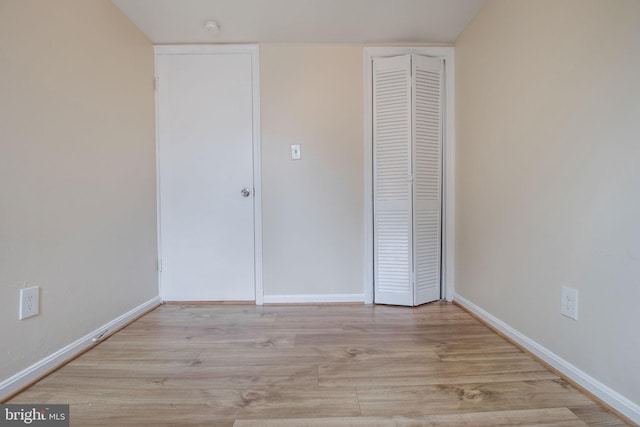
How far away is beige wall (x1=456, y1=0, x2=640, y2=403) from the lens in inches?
37.7

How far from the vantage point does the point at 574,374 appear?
44.5 inches

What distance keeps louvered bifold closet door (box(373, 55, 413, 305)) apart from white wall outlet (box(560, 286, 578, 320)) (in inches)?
36.4

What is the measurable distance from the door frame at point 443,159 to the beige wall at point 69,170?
1681mm

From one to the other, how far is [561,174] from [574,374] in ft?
2.86

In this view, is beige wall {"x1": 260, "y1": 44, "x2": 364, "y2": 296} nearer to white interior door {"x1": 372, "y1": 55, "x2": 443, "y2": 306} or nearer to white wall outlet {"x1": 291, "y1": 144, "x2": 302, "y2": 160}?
white wall outlet {"x1": 291, "y1": 144, "x2": 302, "y2": 160}

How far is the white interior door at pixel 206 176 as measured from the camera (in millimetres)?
2070

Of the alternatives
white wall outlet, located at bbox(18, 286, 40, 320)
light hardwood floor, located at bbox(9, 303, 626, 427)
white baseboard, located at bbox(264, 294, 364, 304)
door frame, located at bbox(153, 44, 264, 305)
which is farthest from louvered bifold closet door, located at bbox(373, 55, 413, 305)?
white wall outlet, located at bbox(18, 286, 40, 320)

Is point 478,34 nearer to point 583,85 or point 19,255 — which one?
point 583,85

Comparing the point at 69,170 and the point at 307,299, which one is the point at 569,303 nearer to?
the point at 307,299

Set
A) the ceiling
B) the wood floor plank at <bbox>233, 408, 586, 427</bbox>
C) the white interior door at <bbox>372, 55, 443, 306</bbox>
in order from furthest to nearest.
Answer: the white interior door at <bbox>372, 55, 443, 306</bbox>, the ceiling, the wood floor plank at <bbox>233, 408, 586, 427</bbox>

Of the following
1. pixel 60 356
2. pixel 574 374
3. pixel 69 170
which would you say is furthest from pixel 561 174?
pixel 60 356

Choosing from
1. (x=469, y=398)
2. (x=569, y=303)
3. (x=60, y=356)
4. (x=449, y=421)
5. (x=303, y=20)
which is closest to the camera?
(x=449, y=421)

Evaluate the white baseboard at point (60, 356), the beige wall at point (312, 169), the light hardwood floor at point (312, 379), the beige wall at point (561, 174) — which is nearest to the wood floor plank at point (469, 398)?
the light hardwood floor at point (312, 379)

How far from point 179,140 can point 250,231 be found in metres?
0.92
